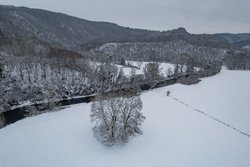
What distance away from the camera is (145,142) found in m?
38.7

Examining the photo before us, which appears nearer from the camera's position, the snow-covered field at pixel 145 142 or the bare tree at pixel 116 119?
the snow-covered field at pixel 145 142

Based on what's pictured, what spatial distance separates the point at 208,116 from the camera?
5397 centimetres

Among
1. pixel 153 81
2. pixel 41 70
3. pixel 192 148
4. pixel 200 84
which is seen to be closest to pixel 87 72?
pixel 41 70

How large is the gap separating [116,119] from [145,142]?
6462mm

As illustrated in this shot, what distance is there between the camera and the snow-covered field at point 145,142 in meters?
32.9

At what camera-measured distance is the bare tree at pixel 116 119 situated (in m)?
37.7

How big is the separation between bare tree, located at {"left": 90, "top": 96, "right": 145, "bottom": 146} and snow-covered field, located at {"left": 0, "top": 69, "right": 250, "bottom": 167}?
1.39m

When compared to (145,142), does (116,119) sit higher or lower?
higher

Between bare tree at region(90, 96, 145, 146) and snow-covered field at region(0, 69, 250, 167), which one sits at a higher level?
bare tree at region(90, 96, 145, 146)

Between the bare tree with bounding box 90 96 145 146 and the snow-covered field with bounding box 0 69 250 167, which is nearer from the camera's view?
the snow-covered field with bounding box 0 69 250 167

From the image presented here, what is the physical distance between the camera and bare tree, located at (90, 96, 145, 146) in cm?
3766

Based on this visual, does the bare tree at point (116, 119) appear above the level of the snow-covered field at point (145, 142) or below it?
above

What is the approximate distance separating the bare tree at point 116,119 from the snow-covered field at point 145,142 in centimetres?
139

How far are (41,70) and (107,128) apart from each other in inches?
2246
